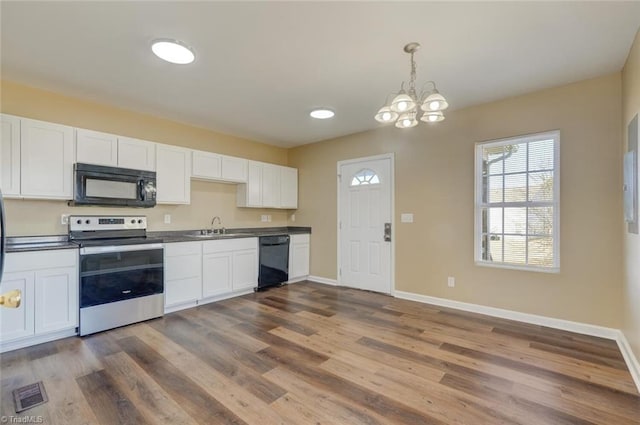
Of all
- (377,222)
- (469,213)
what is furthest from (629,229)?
(377,222)

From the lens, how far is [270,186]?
17.1 ft

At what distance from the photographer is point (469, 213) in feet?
12.3

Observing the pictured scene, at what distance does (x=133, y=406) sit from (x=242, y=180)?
334 cm

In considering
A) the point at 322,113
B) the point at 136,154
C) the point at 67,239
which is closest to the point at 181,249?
the point at 67,239

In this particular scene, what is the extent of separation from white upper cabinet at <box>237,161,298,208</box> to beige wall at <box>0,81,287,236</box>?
29 centimetres

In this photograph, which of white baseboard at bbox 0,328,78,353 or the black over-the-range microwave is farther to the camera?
the black over-the-range microwave

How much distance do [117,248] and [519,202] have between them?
172 inches

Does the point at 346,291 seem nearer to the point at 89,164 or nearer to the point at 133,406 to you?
the point at 133,406

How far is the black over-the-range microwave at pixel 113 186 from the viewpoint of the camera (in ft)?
10.5

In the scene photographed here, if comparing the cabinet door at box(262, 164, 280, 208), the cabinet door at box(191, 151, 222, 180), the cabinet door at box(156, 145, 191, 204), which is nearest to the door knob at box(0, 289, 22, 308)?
the cabinet door at box(156, 145, 191, 204)

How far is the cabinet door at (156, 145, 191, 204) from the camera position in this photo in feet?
12.6

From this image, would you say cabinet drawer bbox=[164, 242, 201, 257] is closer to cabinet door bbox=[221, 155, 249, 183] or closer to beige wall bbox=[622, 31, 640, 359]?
cabinet door bbox=[221, 155, 249, 183]

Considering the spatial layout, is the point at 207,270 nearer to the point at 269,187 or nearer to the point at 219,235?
the point at 219,235

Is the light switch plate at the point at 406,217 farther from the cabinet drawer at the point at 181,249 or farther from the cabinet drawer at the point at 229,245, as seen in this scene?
the cabinet drawer at the point at 181,249
